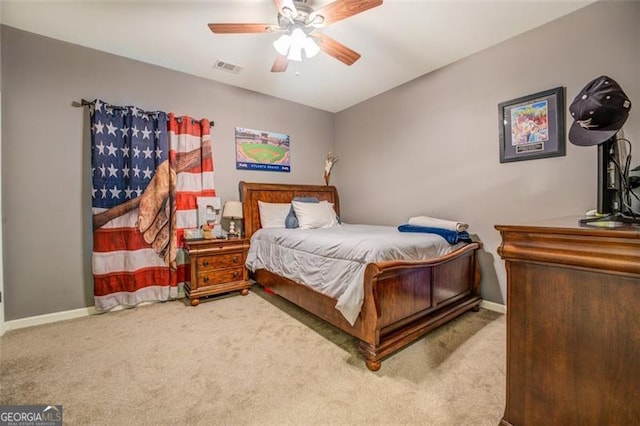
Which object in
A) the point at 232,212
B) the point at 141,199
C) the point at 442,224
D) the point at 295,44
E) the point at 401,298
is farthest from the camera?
the point at 232,212

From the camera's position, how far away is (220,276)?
3096 millimetres

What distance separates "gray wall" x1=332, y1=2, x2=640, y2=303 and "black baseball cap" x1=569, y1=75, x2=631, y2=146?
54.8 inches

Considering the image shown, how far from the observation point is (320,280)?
2.19 meters

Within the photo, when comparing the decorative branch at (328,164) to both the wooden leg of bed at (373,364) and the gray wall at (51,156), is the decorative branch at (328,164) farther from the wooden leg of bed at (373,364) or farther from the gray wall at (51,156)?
the wooden leg of bed at (373,364)

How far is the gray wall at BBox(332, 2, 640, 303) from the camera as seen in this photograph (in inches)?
84.3

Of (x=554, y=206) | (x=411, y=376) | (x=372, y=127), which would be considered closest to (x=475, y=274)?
(x=554, y=206)

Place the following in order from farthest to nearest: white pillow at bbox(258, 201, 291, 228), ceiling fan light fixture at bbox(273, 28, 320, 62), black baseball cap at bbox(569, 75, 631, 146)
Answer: white pillow at bbox(258, 201, 291, 228), ceiling fan light fixture at bbox(273, 28, 320, 62), black baseball cap at bbox(569, 75, 631, 146)

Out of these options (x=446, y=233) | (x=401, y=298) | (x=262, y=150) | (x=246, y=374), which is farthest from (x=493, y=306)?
(x=262, y=150)

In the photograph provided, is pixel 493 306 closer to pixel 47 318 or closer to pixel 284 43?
pixel 284 43

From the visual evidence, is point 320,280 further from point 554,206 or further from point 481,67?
point 481,67

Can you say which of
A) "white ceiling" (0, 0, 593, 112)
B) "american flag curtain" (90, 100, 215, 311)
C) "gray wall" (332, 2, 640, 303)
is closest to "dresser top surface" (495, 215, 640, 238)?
"gray wall" (332, 2, 640, 303)

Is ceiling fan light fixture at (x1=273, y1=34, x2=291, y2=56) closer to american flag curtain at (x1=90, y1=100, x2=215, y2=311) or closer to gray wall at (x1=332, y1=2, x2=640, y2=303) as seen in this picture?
american flag curtain at (x1=90, y1=100, x2=215, y2=311)

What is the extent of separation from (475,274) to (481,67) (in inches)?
86.4

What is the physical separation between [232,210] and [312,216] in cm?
101
